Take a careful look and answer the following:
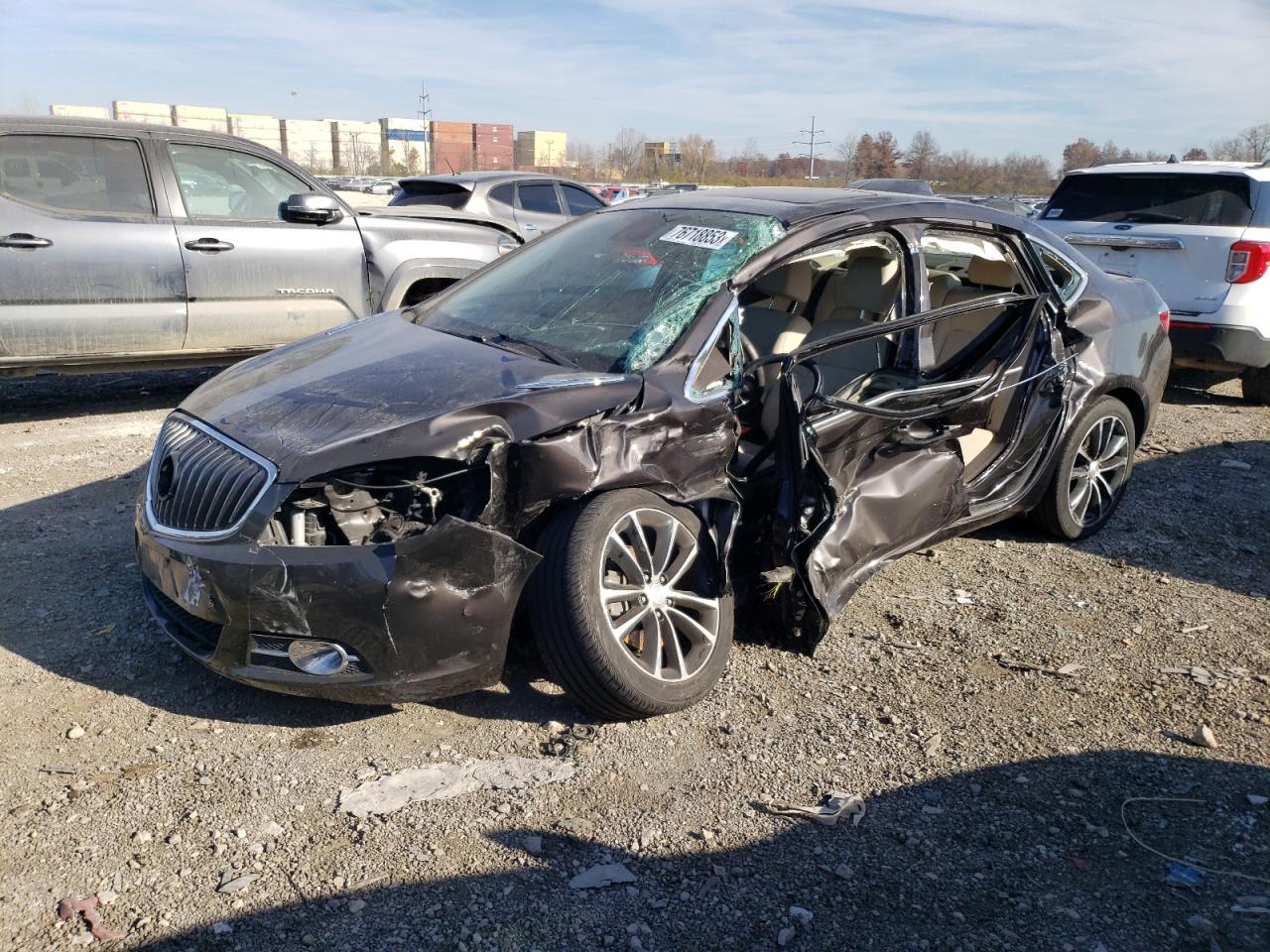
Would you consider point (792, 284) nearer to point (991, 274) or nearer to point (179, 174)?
point (991, 274)

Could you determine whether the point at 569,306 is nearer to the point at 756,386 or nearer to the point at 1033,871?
the point at 756,386

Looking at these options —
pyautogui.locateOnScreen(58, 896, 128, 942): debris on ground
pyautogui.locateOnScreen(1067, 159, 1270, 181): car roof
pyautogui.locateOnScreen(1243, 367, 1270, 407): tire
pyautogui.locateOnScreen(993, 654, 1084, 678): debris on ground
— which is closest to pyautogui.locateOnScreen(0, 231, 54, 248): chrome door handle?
pyautogui.locateOnScreen(58, 896, 128, 942): debris on ground

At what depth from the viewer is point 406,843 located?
9.16ft

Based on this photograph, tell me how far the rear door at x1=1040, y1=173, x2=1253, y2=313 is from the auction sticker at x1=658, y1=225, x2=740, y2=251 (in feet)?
→ 17.5

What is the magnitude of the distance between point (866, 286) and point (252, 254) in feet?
14.7

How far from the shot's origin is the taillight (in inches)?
301

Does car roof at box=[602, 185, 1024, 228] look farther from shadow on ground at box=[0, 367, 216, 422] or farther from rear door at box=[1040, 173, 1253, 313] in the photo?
shadow on ground at box=[0, 367, 216, 422]

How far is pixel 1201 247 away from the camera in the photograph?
25.7 feet

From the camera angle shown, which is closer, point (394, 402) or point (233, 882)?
point (233, 882)

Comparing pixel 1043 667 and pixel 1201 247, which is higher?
pixel 1201 247

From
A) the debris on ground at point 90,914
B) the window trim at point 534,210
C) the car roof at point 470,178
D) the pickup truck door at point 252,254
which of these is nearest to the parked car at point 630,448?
the debris on ground at point 90,914

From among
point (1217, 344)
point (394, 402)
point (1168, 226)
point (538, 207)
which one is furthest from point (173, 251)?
point (1217, 344)

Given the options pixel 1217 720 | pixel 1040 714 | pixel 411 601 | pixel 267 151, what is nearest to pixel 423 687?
pixel 411 601

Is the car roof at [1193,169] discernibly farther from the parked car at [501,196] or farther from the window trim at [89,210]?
the window trim at [89,210]
